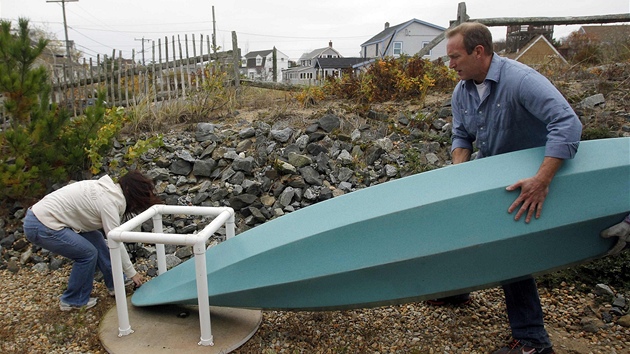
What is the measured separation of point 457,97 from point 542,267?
1097mm

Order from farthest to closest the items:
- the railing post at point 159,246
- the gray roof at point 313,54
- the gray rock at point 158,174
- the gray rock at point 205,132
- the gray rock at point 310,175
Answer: the gray roof at point 313,54
the gray rock at point 205,132
the gray rock at point 158,174
the gray rock at point 310,175
the railing post at point 159,246

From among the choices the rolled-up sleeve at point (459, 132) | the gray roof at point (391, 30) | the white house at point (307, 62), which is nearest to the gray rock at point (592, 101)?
the rolled-up sleeve at point (459, 132)

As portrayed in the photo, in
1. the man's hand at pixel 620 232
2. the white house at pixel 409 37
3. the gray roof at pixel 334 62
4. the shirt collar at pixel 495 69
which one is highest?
the white house at pixel 409 37

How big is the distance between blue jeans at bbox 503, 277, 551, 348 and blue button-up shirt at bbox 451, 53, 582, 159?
78 centimetres

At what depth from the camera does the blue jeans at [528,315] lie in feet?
8.45

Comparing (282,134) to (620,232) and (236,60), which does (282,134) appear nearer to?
(236,60)

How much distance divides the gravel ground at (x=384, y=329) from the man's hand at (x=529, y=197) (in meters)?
0.95

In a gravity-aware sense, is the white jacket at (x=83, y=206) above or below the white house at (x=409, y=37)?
below

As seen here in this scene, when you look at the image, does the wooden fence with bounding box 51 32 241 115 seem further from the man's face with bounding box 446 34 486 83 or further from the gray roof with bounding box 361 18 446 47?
the gray roof with bounding box 361 18 446 47

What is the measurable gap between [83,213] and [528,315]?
2928 millimetres

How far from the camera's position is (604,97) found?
5.96 m

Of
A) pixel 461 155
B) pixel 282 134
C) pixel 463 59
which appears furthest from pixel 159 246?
pixel 282 134

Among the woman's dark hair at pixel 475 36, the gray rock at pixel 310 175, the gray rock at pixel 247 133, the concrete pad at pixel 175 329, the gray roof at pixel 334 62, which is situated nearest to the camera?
the woman's dark hair at pixel 475 36

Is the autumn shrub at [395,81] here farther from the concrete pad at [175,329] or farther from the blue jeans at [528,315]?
the concrete pad at [175,329]
